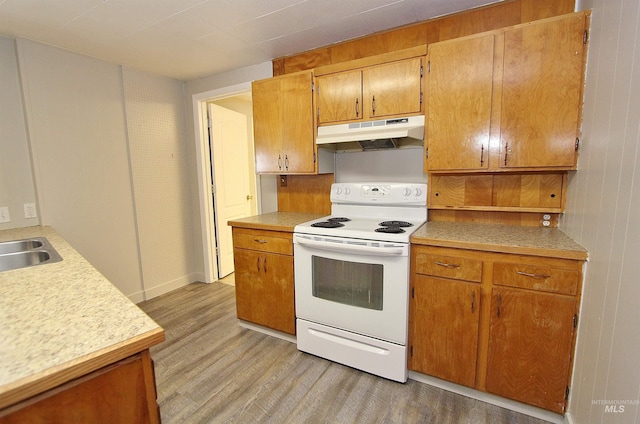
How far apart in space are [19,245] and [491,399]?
305 centimetres

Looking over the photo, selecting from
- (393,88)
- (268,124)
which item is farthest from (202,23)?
(393,88)

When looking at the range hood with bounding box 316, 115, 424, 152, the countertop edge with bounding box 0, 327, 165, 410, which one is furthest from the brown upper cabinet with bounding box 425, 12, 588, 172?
the countertop edge with bounding box 0, 327, 165, 410

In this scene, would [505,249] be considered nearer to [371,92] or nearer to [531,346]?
[531,346]

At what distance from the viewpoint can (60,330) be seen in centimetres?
80

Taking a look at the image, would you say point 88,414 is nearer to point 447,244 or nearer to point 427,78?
point 447,244

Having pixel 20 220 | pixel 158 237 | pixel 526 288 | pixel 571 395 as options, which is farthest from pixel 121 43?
pixel 571 395

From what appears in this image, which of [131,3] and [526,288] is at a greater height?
[131,3]

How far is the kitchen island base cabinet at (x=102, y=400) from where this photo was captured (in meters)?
0.65

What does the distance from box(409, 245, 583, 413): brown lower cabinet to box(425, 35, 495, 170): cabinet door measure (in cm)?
66

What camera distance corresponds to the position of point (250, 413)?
1659mm

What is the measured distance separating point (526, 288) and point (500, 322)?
0.23 m

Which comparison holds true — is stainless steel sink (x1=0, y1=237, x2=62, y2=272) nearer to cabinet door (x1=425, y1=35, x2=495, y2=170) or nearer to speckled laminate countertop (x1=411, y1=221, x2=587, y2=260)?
speckled laminate countertop (x1=411, y1=221, x2=587, y2=260)

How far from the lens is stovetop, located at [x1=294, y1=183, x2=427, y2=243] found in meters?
1.90

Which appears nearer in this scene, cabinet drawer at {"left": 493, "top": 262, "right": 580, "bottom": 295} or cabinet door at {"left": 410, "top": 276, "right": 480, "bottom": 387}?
cabinet drawer at {"left": 493, "top": 262, "right": 580, "bottom": 295}
